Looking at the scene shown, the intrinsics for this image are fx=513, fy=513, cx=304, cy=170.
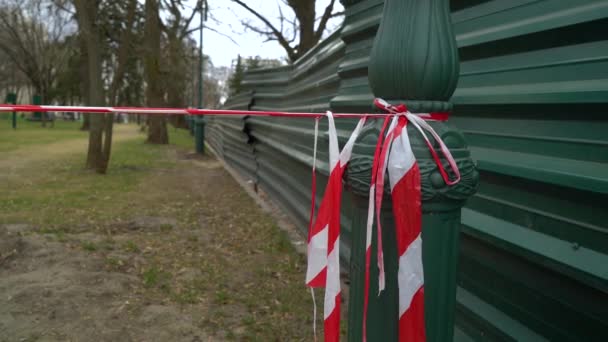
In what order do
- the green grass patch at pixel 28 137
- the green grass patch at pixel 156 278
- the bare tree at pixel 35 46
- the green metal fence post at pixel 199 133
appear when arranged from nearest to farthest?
the green grass patch at pixel 156 278 < the green metal fence post at pixel 199 133 < the green grass patch at pixel 28 137 < the bare tree at pixel 35 46

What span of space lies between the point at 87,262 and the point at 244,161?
669 cm

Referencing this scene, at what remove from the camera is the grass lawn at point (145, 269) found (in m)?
3.62

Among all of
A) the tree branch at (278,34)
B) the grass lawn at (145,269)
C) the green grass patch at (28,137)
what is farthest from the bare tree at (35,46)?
the grass lawn at (145,269)

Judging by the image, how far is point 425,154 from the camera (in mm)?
1683

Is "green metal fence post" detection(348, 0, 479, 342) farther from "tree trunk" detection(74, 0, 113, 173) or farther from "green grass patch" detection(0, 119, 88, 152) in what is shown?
"green grass patch" detection(0, 119, 88, 152)

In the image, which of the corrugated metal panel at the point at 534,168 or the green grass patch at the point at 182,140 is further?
the green grass patch at the point at 182,140

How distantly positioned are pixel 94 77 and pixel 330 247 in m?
11.3

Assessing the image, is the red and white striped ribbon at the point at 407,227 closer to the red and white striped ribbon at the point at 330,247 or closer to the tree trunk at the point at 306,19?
the red and white striped ribbon at the point at 330,247

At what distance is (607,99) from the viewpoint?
1.84 meters

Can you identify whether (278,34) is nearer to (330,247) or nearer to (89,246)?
(89,246)

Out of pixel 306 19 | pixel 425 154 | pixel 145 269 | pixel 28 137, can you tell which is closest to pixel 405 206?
pixel 425 154

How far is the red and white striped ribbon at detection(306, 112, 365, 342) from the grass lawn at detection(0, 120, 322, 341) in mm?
1805

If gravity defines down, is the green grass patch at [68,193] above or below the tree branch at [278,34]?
below

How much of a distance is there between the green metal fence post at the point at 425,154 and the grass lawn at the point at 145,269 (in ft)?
6.38
